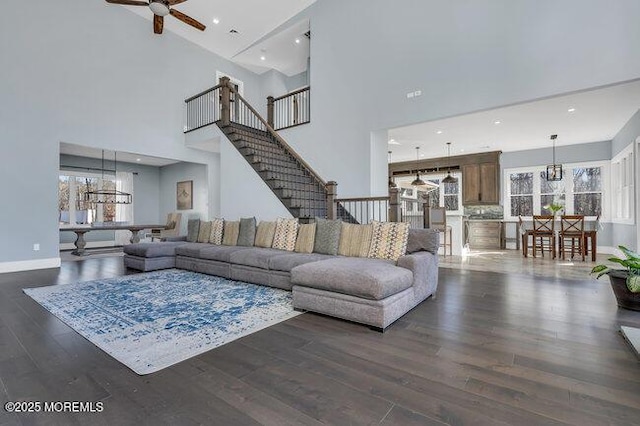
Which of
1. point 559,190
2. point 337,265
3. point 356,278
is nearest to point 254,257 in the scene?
point 337,265

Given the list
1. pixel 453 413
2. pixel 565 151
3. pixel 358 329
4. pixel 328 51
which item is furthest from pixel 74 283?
pixel 565 151

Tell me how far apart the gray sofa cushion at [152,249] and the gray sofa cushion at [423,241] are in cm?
414

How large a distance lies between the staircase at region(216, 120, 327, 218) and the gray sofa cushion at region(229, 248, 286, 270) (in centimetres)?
137

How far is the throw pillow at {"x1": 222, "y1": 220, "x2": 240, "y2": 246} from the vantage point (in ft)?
17.6

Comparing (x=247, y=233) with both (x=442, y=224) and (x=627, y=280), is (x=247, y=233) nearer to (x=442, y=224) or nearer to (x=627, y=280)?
(x=442, y=224)

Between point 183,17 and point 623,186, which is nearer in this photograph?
point 183,17

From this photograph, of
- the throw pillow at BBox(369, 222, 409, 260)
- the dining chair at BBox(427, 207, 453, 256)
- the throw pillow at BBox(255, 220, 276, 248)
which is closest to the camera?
the throw pillow at BBox(369, 222, 409, 260)

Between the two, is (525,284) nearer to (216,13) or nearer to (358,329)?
(358,329)

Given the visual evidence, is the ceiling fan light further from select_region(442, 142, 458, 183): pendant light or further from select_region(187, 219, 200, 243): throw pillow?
select_region(442, 142, 458, 183): pendant light

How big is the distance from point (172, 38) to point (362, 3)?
4921 mm

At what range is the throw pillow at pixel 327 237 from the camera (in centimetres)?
414

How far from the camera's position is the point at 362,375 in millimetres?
1880

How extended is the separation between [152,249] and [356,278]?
4087 millimetres

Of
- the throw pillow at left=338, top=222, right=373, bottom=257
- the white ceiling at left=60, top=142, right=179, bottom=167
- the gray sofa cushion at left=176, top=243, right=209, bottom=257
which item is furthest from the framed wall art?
the throw pillow at left=338, top=222, right=373, bottom=257
